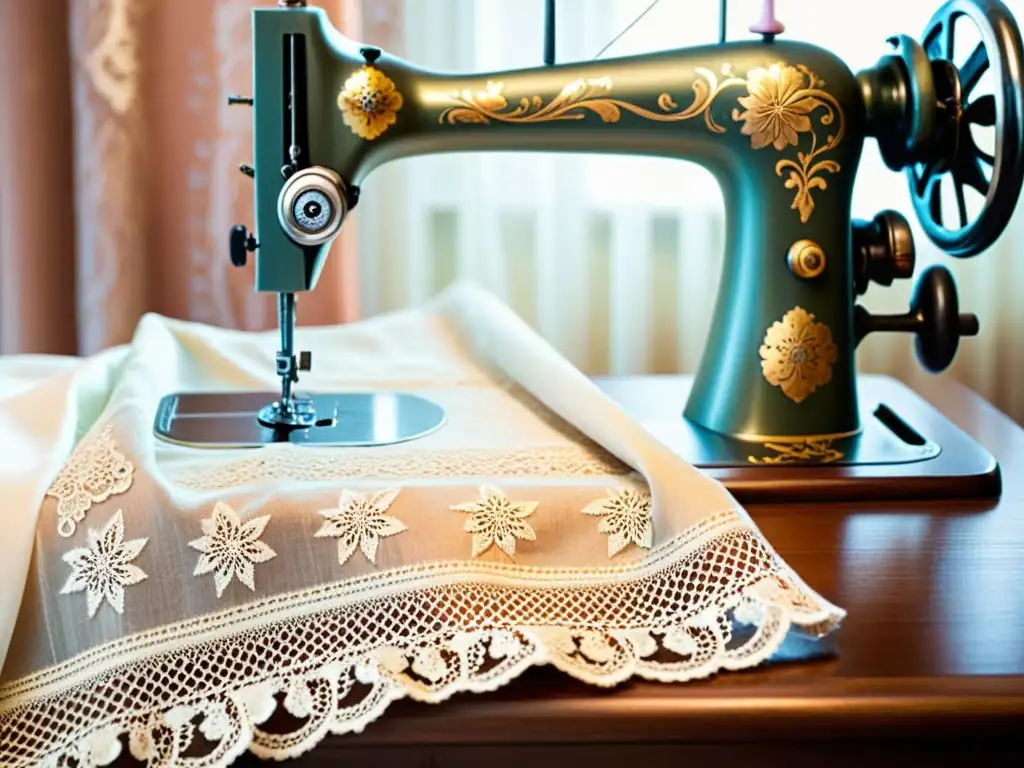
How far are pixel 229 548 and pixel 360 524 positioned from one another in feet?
0.25

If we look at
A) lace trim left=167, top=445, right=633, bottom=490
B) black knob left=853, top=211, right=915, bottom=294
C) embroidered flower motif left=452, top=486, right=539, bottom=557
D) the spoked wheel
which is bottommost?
embroidered flower motif left=452, top=486, right=539, bottom=557

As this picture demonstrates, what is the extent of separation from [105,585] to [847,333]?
23.1 inches

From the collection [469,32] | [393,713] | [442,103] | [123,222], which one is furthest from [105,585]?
[469,32]

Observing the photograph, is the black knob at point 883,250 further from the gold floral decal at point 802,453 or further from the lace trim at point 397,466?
the lace trim at point 397,466

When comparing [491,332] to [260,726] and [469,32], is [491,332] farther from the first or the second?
[469,32]

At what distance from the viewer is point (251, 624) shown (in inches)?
27.6

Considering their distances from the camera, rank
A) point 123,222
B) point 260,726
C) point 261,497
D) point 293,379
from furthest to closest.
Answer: point 123,222 → point 293,379 → point 261,497 → point 260,726

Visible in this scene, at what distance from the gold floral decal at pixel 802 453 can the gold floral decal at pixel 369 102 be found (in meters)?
0.36

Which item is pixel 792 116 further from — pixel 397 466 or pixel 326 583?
pixel 326 583

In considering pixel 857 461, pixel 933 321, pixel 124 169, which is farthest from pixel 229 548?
pixel 124 169

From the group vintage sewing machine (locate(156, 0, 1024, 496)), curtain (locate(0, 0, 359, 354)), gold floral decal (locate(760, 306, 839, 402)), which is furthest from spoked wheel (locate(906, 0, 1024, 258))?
curtain (locate(0, 0, 359, 354))

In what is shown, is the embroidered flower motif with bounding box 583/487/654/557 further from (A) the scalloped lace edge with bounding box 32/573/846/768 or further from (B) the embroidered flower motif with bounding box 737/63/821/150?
(B) the embroidered flower motif with bounding box 737/63/821/150

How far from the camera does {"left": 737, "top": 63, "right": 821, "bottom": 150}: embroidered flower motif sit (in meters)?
0.96

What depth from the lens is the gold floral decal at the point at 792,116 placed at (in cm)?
96
